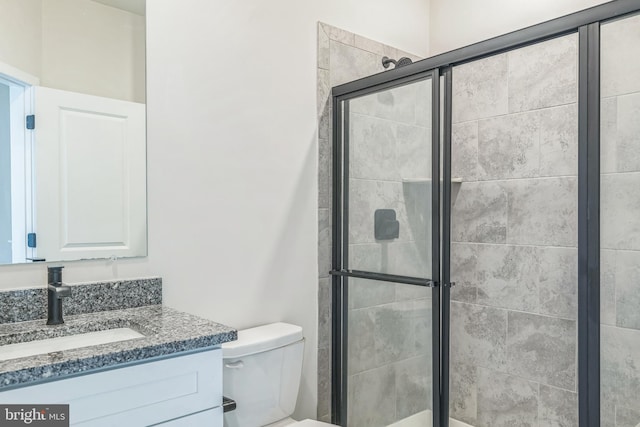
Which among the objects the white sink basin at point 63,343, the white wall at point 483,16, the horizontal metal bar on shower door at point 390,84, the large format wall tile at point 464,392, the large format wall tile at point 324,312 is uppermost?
the white wall at point 483,16

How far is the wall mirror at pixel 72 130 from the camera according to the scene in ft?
4.59

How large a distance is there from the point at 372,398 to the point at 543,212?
1220mm

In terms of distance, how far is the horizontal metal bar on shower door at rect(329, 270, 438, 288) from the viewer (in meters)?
1.91

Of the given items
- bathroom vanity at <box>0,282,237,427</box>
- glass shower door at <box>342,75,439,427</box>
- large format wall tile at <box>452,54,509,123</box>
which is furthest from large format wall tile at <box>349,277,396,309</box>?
large format wall tile at <box>452,54,509,123</box>

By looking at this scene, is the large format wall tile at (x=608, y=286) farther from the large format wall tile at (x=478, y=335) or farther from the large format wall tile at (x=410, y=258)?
the large format wall tile at (x=478, y=335)

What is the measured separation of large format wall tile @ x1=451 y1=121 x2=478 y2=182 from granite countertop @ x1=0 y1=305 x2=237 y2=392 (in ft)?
5.51

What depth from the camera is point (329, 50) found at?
2.29 metres

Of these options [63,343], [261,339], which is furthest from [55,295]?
[261,339]

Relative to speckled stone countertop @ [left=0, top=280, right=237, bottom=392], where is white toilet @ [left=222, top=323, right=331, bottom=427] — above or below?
below

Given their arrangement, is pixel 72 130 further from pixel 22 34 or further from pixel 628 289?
pixel 628 289

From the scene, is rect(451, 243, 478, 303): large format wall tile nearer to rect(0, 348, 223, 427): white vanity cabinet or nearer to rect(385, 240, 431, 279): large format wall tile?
rect(385, 240, 431, 279): large format wall tile

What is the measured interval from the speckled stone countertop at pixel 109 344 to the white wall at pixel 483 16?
7.01ft

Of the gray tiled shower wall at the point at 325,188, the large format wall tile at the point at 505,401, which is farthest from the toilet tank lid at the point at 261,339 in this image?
the large format wall tile at the point at 505,401

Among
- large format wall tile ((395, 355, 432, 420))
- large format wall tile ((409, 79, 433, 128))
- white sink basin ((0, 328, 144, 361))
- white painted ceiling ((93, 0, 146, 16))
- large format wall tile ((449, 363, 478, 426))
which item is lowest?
large format wall tile ((449, 363, 478, 426))
